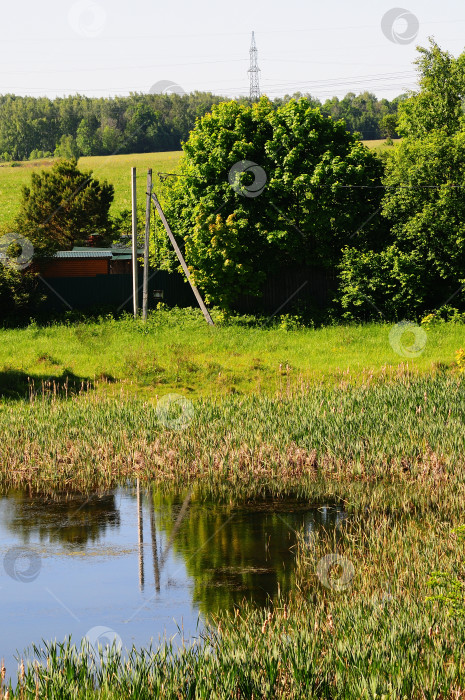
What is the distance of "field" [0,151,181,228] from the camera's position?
81850mm

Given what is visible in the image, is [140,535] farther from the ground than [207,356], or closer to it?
closer to it

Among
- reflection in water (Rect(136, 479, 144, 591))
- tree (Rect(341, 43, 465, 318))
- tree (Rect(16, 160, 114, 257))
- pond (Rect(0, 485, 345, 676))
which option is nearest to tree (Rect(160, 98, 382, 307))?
tree (Rect(341, 43, 465, 318))

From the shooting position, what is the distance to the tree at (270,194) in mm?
35625

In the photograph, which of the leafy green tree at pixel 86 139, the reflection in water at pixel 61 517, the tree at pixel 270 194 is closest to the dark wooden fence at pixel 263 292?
the tree at pixel 270 194

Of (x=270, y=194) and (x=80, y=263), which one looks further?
(x=80, y=263)

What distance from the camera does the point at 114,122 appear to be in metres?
118

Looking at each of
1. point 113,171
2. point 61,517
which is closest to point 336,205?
point 61,517

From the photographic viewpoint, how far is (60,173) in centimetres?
5656

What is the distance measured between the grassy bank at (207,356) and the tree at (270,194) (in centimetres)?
319

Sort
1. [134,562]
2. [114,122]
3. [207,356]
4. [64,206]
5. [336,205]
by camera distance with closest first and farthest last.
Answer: [134,562] < [207,356] < [336,205] < [64,206] < [114,122]

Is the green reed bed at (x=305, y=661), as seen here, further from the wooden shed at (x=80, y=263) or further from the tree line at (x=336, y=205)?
the wooden shed at (x=80, y=263)

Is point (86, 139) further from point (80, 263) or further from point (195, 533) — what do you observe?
point (195, 533)

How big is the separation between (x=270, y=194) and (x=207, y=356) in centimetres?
1049

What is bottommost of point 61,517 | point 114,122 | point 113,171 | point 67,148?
point 61,517
